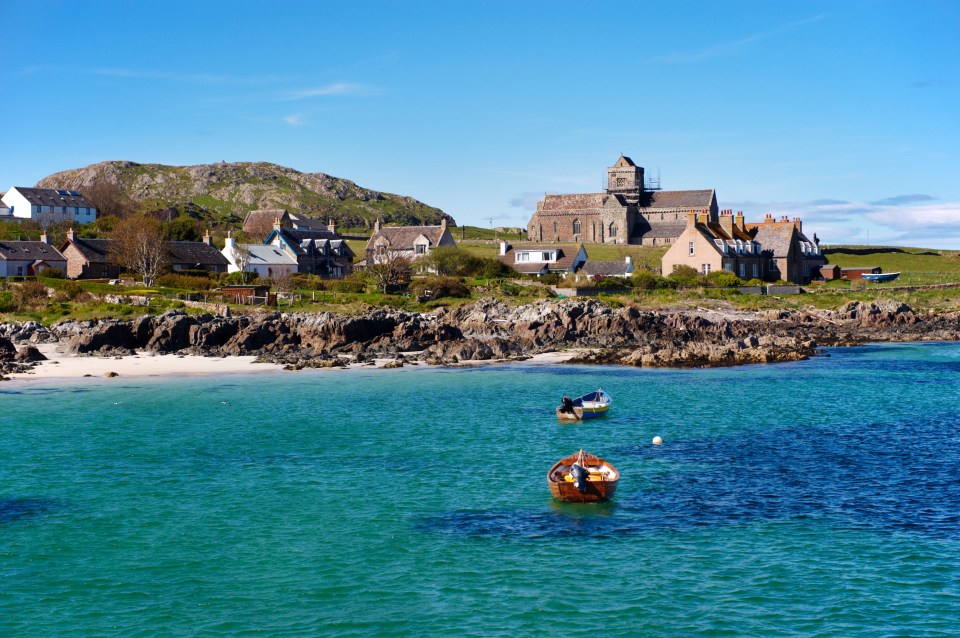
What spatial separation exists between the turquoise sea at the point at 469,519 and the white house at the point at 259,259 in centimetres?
5407

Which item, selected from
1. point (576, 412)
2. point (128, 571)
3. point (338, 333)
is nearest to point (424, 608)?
point (128, 571)

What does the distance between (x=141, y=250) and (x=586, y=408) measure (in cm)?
6137

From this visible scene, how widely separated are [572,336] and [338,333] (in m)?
18.1

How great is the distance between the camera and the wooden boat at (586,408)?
127ft

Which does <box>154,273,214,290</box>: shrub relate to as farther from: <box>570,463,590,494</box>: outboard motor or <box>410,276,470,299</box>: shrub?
<box>570,463,590,494</box>: outboard motor

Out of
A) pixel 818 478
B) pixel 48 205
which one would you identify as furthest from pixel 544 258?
pixel 818 478

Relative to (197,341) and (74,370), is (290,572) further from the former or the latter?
(197,341)

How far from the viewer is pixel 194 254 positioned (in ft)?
317

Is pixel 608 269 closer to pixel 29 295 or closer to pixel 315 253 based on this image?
pixel 315 253

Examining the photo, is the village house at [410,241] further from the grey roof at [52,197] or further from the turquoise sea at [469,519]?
the turquoise sea at [469,519]

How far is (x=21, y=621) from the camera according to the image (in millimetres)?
18391

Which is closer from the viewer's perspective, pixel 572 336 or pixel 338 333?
pixel 338 333

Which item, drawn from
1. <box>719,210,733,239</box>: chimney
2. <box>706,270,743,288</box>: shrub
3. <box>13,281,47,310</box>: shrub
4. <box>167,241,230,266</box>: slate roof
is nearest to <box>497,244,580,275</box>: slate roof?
<box>719,210,733,239</box>: chimney

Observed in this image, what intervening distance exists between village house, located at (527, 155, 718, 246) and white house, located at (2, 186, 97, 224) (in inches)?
2792
